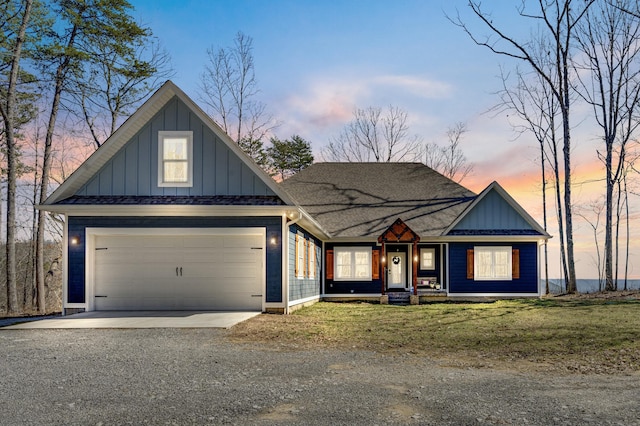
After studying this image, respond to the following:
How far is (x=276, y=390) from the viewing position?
6930mm

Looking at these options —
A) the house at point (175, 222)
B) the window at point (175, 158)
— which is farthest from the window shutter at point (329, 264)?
the window at point (175, 158)

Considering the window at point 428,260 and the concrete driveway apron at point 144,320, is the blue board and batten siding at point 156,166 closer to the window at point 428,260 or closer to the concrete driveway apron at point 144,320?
the concrete driveway apron at point 144,320

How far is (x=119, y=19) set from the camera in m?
25.3

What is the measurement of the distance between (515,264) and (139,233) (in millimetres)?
14707

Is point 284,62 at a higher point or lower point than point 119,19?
lower

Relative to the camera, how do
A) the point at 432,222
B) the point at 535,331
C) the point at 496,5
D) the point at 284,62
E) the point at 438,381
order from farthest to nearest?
1. the point at 432,222
2. the point at 496,5
3. the point at 284,62
4. the point at 535,331
5. the point at 438,381

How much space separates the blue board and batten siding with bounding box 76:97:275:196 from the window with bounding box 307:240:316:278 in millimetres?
5030

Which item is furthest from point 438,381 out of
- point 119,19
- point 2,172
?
point 2,172

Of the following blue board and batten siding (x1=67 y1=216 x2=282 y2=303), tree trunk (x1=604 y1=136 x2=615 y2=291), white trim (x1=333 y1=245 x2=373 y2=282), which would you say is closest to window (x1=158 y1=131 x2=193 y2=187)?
blue board and batten siding (x1=67 y1=216 x2=282 y2=303)

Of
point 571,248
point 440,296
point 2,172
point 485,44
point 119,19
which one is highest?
point 119,19

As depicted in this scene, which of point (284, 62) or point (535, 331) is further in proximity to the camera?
point (284, 62)

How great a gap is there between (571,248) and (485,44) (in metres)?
9.92

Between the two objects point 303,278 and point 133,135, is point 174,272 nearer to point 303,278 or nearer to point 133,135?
point 133,135

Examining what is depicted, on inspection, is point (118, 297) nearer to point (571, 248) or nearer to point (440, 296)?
point (440, 296)
